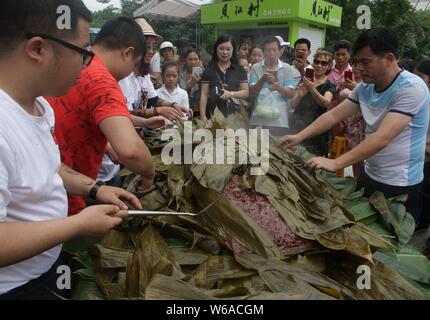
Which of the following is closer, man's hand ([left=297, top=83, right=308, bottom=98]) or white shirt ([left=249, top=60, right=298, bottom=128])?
white shirt ([left=249, top=60, right=298, bottom=128])

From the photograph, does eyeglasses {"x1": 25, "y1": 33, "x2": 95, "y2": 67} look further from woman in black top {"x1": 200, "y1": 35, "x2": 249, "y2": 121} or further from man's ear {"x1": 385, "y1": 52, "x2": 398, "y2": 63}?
woman in black top {"x1": 200, "y1": 35, "x2": 249, "y2": 121}

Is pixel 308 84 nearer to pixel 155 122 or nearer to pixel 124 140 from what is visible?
pixel 155 122

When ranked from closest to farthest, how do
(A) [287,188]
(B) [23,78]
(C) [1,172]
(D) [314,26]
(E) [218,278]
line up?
(C) [1,172]
(B) [23,78]
(E) [218,278]
(A) [287,188]
(D) [314,26]

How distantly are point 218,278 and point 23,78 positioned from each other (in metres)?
0.84

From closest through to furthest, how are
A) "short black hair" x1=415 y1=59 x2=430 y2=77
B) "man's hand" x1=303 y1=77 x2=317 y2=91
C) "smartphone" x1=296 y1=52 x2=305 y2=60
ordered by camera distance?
1. "short black hair" x1=415 y1=59 x2=430 y2=77
2. "man's hand" x1=303 y1=77 x2=317 y2=91
3. "smartphone" x1=296 y1=52 x2=305 y2=60

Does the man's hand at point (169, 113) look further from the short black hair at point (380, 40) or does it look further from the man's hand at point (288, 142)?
the short black hair at point (380, 40)

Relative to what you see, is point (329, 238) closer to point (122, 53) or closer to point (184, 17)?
point (122, 53)

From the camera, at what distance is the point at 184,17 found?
19500mm

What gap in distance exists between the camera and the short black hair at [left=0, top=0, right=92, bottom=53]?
38.0 inches

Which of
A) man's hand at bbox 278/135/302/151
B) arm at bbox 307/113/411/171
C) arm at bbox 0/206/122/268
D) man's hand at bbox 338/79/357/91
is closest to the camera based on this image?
arm at bbox 0/206/122/268

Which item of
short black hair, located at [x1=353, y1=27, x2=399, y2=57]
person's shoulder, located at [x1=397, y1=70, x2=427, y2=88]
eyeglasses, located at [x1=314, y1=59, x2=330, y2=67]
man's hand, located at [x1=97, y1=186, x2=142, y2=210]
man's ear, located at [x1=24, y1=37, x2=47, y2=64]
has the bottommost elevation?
man's hand, located at [x1=97, y1=186, x2=142, y2=210]

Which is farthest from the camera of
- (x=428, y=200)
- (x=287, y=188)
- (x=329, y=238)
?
(x=428, y=200)

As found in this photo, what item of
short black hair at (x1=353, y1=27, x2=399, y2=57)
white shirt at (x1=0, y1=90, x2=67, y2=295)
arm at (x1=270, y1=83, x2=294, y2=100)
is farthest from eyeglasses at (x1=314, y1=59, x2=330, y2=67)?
white shirt at (x1=0, y1=90, x2=67, y2=295)
